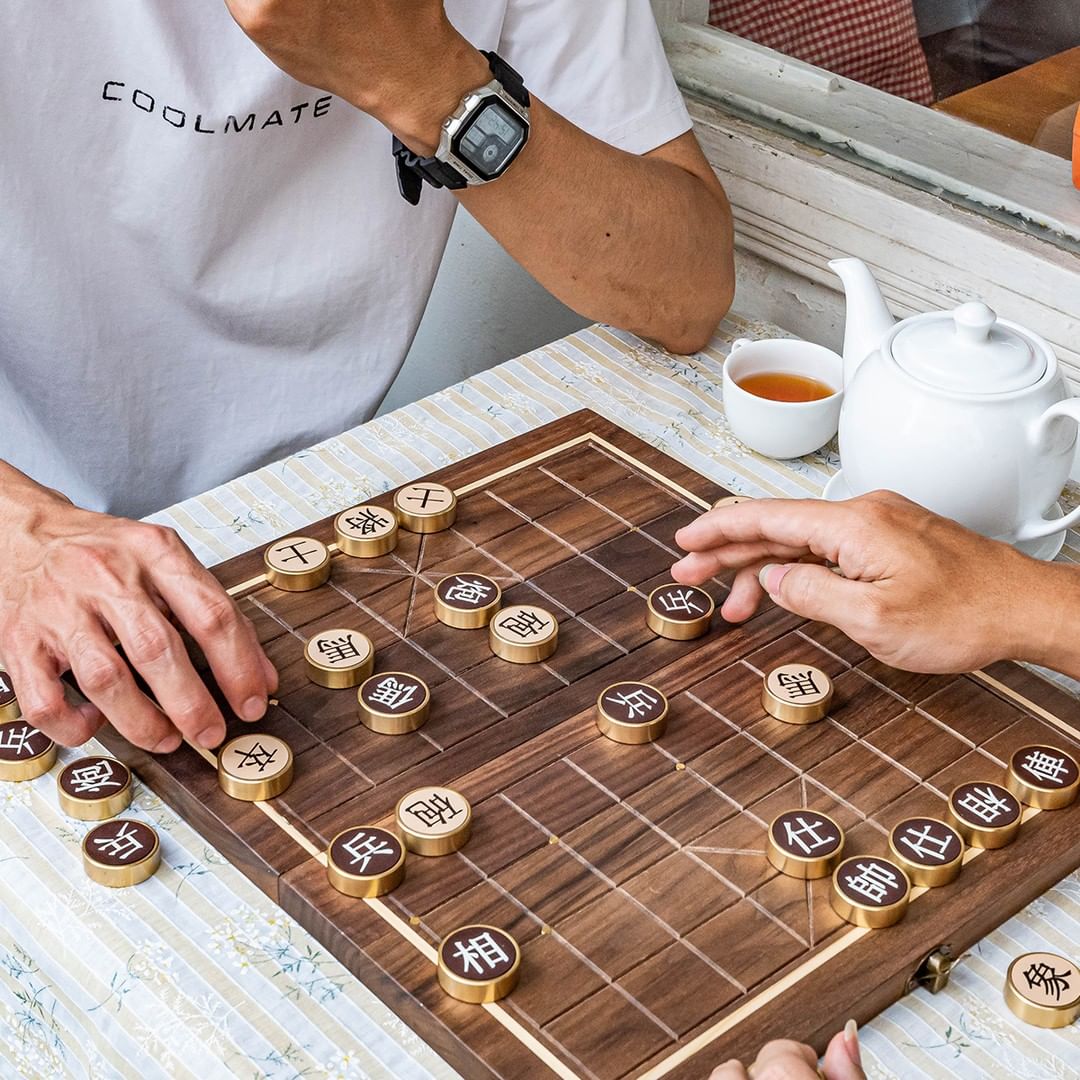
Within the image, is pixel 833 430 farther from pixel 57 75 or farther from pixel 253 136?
pixel 57 75

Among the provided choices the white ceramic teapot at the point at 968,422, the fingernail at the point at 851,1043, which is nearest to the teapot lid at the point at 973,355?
the white ceramic teapot at the point at 968,422

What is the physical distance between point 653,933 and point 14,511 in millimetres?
575

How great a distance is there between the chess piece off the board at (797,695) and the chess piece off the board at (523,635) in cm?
16

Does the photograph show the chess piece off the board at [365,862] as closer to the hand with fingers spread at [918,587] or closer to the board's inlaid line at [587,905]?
the board's inlaid line at [587,905]

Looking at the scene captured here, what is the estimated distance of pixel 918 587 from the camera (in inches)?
38.5

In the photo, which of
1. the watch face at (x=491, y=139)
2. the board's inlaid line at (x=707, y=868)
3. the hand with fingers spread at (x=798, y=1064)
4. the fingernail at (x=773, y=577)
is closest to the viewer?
the hand with fingers spread at (x=798, y=1064)

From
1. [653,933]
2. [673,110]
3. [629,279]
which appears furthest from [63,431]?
[653,933]

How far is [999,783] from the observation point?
3.05 feet

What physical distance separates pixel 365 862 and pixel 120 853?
16 centimetres

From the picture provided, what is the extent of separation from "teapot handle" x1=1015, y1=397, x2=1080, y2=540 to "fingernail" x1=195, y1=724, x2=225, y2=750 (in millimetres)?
648

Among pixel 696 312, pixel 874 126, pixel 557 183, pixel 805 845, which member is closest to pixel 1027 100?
pixel 874 126

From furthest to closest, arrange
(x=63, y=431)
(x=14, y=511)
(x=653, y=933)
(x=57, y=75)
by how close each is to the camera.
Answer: (x=63, y=431), (x=57, y=75), (x=14, y=511), (x=653, y=933)

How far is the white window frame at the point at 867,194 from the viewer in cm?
141

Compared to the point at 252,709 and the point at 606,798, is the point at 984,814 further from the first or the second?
the point at 252,709
